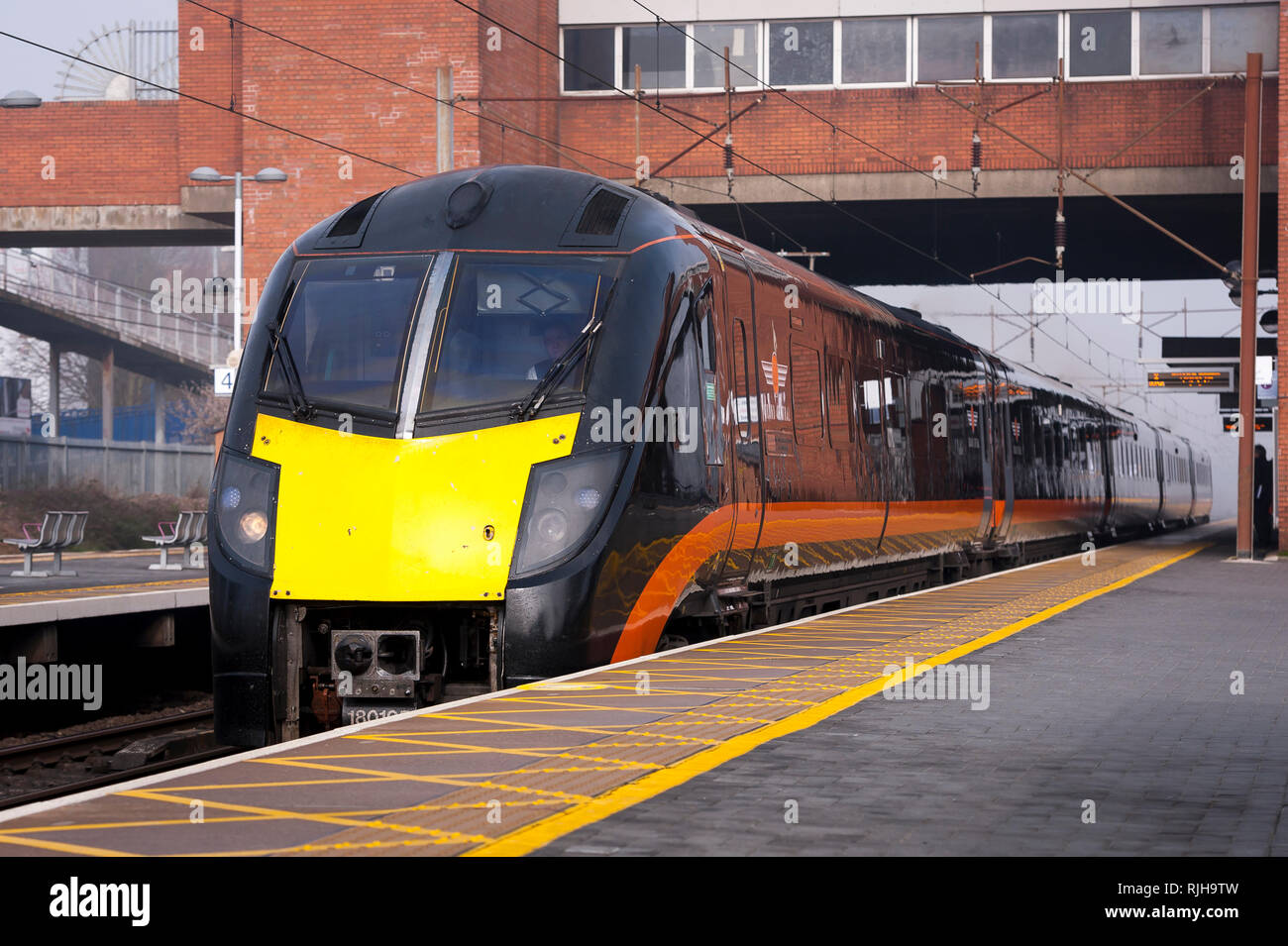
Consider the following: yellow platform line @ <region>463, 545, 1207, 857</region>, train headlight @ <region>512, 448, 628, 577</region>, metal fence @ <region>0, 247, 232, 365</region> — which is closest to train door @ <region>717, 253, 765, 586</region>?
yellow platform line @ <region>463, 545, 1207, 857</region>

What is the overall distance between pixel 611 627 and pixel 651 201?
319cm

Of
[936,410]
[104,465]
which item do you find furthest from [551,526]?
[104,465]

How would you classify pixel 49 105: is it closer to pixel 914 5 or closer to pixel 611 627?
pixel 914 5

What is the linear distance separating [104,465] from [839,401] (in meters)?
25.3

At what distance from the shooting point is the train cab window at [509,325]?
379 inches

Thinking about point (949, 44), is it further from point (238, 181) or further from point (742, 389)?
point (742, 389)

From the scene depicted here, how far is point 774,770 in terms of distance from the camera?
258 inches

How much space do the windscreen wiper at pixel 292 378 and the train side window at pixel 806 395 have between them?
16.1 ft

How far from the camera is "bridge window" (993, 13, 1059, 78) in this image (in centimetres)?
2925

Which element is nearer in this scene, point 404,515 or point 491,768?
point 491,768

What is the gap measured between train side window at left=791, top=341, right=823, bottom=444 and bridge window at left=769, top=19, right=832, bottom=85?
16.6m

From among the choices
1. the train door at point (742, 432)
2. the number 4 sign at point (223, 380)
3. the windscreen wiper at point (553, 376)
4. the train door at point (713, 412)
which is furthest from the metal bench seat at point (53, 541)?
the windscreen wiper at point (553, 376)

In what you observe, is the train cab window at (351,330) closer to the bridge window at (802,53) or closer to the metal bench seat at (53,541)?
the metal bench seat at (53,541)
